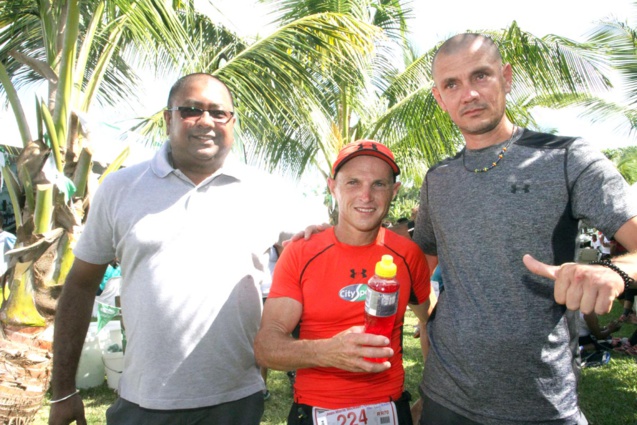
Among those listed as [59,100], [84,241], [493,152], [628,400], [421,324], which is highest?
[59,100]

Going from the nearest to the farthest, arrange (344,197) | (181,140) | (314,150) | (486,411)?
(486,411) < (344,197) < (181,140) < (314,150)

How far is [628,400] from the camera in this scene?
5.33 meters

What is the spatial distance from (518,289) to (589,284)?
0.48 meters

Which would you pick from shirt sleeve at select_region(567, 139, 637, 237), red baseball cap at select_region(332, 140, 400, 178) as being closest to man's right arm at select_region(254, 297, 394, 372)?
red baseball cap at select_region(332, 140, 400, 178)

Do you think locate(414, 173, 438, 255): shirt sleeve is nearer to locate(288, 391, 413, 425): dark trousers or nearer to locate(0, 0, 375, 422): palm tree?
locate(288, 391, 413, 425): dark trousers

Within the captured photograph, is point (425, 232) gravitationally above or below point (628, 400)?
above

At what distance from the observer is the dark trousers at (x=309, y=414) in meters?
2.00

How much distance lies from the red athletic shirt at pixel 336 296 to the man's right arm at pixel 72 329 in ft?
3.24

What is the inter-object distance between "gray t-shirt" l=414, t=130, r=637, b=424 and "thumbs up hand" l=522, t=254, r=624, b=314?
1.31 ft

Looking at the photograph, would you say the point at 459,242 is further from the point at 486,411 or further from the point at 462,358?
the point at 486,411

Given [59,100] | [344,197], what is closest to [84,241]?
[344,197]

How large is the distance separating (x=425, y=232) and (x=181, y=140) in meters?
1.28

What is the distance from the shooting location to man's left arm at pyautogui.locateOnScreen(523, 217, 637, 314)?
1367 millimetres

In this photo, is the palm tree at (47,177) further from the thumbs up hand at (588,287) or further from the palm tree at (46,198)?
the thumbs up hand at (588,287)
